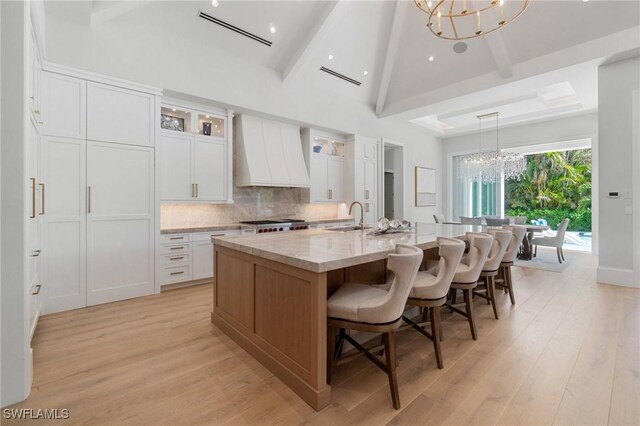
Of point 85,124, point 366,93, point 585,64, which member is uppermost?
point 366,93

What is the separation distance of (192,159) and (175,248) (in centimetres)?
133

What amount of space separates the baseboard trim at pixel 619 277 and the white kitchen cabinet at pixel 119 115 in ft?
21.9

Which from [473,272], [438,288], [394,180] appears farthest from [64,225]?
[394,180]

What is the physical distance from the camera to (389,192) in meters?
8.19

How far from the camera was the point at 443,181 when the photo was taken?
9.20 metres

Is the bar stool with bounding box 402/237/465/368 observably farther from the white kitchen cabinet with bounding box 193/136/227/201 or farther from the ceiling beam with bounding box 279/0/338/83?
the ceiling beam with bounding box 279/0/338/83

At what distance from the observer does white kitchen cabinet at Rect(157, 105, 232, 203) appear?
411cm

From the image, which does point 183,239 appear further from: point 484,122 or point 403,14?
point 484,122

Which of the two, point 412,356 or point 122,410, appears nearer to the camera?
point 122,410

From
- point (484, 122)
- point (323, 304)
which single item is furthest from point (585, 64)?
point (323, 304)

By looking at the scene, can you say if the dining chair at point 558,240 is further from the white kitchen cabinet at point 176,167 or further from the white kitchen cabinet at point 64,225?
the white kitchen cabinet at point 64,225

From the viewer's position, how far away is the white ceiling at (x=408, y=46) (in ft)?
12.6

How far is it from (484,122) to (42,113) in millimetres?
8637

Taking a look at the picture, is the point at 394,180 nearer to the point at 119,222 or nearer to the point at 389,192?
the point at 389,192
